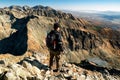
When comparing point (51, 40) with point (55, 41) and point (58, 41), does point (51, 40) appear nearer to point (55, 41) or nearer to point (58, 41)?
point (55, 41)

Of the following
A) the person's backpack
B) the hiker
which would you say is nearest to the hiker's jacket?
the hiker

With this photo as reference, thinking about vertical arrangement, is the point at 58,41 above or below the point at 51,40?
below

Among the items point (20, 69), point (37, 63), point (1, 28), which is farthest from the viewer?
point (1, 28)

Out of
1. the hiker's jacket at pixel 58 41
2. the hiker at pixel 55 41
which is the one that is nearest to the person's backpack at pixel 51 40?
the hiker at pixel 55 41

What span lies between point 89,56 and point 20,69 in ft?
431

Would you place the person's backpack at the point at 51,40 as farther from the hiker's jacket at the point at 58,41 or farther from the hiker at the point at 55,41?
the hiker's jacket at the point at 58,41

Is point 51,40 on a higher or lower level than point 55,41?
higher

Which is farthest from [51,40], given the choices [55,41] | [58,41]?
[58,41]

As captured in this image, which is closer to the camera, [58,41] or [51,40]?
[51,40]

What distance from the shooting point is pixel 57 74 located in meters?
19.2

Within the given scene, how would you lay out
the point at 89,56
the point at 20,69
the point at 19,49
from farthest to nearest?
the point at 89,56, the point at 19,49, the point at 20,69

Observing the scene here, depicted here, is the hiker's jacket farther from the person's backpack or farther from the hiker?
the person's backpack

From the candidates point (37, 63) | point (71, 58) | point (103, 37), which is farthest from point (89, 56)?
point (37, 63)

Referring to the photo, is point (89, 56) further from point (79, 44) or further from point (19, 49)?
point (19, 49)
